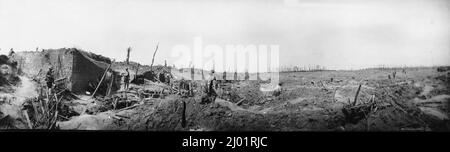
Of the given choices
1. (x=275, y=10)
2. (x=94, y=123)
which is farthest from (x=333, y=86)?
(x=94, y=123)

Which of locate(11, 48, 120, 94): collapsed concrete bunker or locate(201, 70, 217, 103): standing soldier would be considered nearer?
locate(201, 70, 217, 103): standing soldier

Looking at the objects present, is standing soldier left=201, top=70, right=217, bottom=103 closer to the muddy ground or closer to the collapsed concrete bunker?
the muddy ground

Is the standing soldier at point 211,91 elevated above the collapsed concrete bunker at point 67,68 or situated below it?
below

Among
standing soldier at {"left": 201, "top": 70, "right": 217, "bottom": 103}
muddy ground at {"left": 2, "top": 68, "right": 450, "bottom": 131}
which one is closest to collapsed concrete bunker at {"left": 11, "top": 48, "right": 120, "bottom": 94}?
muddy ground at {"left": 2, "top": 68, "right": 450, "bottom": 131}

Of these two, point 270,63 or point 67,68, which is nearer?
point 270,63

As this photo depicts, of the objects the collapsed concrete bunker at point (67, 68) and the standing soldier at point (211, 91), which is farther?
the collapsed concrete bunker at point (67, 68)

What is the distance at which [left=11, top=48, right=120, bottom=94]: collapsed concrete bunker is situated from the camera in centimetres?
A: 1219

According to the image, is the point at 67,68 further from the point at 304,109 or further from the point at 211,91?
the point at 304,109

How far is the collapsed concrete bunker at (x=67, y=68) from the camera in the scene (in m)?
12.2

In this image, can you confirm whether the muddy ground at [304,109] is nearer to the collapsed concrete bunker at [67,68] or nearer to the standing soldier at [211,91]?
the standing soldier at [211,91]

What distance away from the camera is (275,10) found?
877 centimetres

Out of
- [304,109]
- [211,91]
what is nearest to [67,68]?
[211,91]

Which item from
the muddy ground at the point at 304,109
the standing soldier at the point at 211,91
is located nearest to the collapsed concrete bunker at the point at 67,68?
the muddy ground at the point at 304,109

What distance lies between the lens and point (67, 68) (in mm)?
12523
